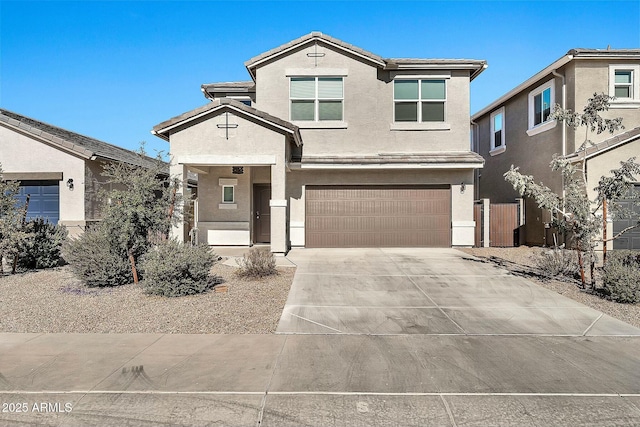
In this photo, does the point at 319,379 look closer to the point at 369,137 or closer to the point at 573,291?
the point at 573,291

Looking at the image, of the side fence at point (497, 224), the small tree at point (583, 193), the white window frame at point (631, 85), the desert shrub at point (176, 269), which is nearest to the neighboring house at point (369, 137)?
the side fence at point (497, 224)

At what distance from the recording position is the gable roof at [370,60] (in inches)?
586

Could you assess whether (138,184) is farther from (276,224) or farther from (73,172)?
(73,172)

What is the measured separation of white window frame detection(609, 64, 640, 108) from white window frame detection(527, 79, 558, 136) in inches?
72.2

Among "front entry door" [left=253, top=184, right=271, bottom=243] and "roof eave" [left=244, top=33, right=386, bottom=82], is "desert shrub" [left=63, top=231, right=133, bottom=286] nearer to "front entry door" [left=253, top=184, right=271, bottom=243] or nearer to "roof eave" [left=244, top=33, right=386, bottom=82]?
"front entry door" [left=253, top=184, right=271, bottom=243]

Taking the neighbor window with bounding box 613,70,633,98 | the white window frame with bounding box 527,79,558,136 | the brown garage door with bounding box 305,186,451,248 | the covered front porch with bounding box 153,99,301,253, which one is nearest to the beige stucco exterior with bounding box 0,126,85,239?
the covered front porch with bounding box 153,99,301,253

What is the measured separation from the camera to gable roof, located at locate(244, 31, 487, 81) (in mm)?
14875

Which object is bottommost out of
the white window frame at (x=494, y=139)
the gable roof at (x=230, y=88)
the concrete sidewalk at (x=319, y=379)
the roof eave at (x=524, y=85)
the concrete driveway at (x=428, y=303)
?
the concrete sidewalk at (x=319, y=379)

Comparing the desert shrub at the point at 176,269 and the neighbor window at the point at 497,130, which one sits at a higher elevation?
the neighbor window at the point at 497,130

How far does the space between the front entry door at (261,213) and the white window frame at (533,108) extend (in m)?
11.2

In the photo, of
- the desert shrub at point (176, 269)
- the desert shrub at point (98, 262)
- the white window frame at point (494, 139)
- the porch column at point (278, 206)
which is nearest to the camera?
the desert shrub at point (176, 269)

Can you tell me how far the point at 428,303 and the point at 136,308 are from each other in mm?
5660

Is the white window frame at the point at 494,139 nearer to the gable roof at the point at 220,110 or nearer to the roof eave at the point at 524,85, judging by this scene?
the roof eave at the point at 524,85

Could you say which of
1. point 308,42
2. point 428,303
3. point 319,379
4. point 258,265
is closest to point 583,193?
point 428,303
